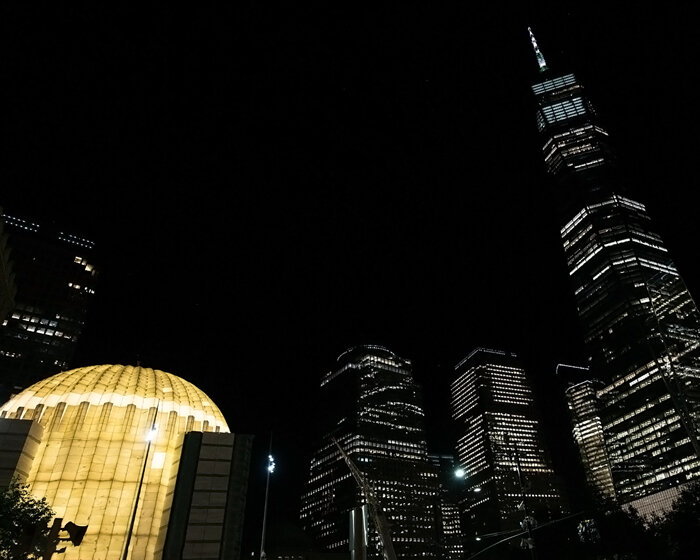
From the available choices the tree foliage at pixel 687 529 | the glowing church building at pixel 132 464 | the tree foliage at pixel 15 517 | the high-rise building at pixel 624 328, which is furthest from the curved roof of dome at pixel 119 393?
the high-rise building at pixel 624 328

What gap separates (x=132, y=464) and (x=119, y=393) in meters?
4.71

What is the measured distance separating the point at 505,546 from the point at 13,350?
4624 inches

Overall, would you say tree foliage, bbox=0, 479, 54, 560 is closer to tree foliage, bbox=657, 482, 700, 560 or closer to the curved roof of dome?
the curved roof of dome

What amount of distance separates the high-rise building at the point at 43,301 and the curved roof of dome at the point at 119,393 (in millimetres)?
101395

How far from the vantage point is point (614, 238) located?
185 m

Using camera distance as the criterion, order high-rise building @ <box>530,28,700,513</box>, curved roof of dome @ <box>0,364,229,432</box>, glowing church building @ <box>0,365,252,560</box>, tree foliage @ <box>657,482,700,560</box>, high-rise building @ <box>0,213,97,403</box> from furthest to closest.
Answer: high-rise building @ <box>530,28,700,513</box> < high-rise building @ <box>0,213,97,403</box> < tree foliage @ <box>657,482,700,560</box> < curved roof of dome @ <box>0,364,229,432</box> < glowing church building @ <box>0,365,252,560</box>

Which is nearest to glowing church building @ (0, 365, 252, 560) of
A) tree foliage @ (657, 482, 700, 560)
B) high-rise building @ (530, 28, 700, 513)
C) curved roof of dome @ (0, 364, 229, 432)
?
curved roof of dome @ (0, 364, 229, 432)

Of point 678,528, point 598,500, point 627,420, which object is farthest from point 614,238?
point 678,528

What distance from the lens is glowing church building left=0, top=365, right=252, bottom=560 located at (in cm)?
2480

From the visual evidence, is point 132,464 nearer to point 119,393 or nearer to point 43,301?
point 119,393

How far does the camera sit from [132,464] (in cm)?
2983

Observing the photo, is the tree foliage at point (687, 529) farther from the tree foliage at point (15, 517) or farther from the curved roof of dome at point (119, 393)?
the tree foliage at point (15, 517)

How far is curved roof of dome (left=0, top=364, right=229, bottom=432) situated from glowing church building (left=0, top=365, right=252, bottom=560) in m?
0.07

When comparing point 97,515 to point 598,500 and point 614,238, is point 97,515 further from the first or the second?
point 614,238
